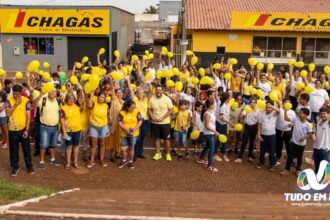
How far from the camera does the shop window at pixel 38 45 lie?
83.9 ft

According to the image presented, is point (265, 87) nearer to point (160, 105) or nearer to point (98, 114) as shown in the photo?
point (160, 105)

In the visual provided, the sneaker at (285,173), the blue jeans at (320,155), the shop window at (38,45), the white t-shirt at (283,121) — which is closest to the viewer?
the blue jeans at (320,155)

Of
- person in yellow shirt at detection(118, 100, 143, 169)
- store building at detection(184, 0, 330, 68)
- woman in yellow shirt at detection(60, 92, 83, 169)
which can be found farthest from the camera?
store building at detection(184, 0, 330, 68)

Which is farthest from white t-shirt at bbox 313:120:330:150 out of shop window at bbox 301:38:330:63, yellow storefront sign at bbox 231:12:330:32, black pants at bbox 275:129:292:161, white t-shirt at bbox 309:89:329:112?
shop window at bbox 301:38:330:63

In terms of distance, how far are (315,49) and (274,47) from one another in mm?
2682

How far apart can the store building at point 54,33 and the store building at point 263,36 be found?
554 cm

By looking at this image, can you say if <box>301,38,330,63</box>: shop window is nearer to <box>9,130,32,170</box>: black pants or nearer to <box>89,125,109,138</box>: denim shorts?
<box>89,125,109,138</box>: denim shorts

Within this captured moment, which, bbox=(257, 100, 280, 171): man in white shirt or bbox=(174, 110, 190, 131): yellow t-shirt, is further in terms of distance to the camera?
bbox=(174, 110, 190, 131): yellow t-shirt

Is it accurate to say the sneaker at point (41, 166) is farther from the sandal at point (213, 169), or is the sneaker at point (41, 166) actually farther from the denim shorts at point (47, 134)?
the sandal at point (213, 169)

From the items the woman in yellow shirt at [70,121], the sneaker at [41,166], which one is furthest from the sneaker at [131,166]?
the sneaker at [41,166]

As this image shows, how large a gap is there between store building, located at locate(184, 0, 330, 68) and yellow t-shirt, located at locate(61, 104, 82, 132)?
1837 cm

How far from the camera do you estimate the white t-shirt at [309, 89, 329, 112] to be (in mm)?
10312

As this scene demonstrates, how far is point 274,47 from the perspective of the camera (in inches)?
1060

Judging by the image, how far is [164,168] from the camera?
28.4ft
